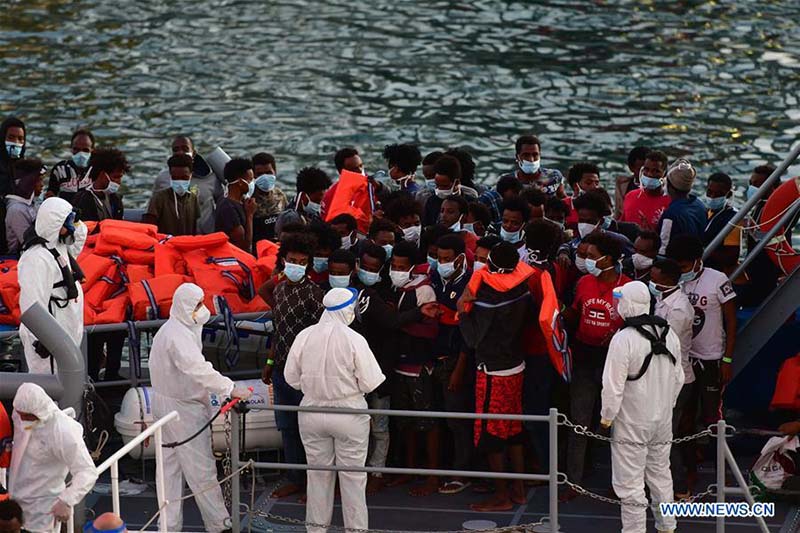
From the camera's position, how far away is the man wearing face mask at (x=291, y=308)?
43.1ft

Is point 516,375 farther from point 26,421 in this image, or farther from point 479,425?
point 26,421

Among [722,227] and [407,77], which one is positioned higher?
[722,227]

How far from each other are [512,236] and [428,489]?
2.36 m

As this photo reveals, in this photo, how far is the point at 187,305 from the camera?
12352 millimetres

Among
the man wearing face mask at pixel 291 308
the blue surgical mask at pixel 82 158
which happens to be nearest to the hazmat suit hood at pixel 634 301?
the man wearing face mask at pixel 291 308

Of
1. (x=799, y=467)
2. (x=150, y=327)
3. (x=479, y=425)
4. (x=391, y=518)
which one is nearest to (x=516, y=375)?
(x=479, y=425)

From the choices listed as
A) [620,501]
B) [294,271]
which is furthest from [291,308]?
[620,501]

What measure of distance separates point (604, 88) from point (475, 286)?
81.9 ft

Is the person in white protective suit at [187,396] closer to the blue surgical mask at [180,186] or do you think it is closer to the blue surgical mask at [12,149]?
the blue surgical mask at [180,186]

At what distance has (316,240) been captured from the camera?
44.3 ft

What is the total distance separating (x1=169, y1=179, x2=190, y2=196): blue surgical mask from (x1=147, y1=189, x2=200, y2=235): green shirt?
51 mm

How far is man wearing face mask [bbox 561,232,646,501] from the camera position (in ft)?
42.9

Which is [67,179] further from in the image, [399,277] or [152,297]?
[399,277]

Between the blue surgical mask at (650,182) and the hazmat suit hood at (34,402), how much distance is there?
7098mm
